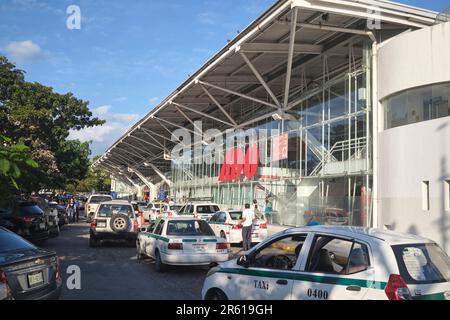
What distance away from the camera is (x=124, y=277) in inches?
453

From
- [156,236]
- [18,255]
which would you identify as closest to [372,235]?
[18,255]

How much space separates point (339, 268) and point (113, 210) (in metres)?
14.3

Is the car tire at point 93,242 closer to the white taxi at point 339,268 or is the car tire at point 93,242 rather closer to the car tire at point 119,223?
the car tire at point 119,223

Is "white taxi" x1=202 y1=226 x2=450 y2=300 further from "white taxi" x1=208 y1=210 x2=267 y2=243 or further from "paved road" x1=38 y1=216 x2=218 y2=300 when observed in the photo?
"white taxi" x1=208 y1=210 x2=267 y2=243

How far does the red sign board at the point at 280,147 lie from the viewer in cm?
2728

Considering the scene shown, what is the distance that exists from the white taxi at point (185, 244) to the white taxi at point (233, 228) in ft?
19.4

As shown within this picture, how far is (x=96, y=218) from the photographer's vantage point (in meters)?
17.8

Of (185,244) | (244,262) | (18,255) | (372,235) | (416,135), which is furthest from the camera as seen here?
(416,135)

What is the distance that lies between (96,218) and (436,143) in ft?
39.0

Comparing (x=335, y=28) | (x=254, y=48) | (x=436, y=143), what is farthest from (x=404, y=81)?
(x=254, y=48)

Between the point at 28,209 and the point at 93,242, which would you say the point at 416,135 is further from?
the point at 28,209

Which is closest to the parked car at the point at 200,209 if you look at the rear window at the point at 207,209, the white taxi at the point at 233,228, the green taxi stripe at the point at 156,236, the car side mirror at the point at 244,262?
the rear window at the point at 207,209

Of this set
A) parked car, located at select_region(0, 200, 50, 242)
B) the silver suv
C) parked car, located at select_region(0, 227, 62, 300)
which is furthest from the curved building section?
parked car, located at select_region(0, 200, 50, 242)

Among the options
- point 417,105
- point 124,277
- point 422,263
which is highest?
point 417,105
